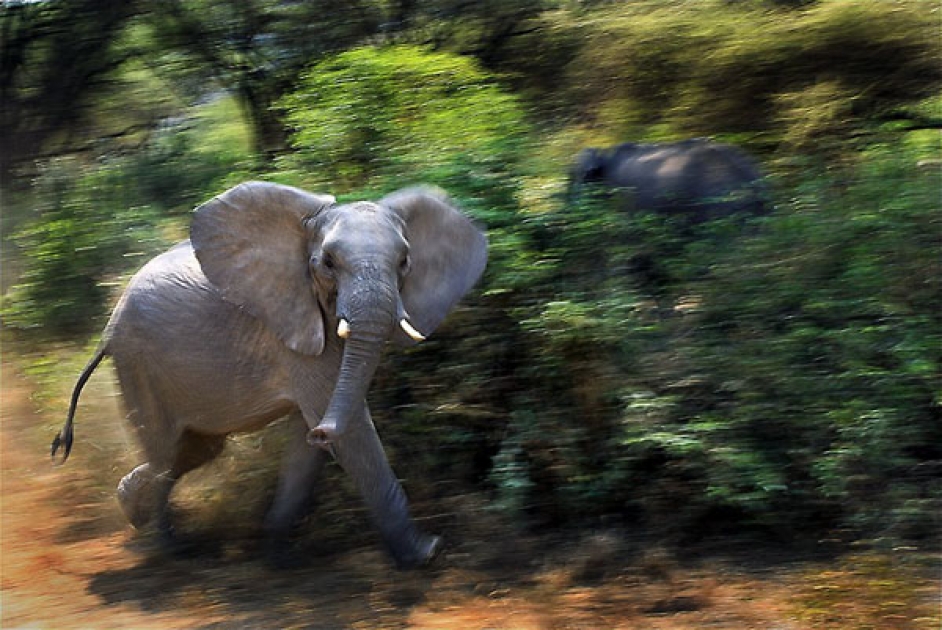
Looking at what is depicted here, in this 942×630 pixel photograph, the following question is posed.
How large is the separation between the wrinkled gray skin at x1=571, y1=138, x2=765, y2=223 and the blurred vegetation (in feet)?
0.53

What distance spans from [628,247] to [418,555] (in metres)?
1.85

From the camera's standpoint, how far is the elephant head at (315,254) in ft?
17.7

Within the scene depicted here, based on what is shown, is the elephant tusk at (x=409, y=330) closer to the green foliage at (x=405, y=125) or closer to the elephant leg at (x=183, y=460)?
the green foliage at (x=405, y=125)

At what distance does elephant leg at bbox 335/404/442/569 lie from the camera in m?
5.51

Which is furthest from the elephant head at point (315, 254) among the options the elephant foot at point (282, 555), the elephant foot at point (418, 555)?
the elephant foot at point (282, 555)

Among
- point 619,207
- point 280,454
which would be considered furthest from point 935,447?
point 280,454

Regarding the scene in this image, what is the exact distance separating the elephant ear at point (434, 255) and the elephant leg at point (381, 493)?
1.70 ft

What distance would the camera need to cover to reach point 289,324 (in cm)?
557

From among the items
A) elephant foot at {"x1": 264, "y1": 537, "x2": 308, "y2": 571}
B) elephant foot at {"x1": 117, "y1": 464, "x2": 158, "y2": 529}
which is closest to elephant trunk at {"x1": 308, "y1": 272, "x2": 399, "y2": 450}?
elephant foot at {"x1": 264, "y1": 537, "x2": 308, "y2": 571}

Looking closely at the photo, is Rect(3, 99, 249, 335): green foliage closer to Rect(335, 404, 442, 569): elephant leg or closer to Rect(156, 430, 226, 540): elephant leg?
Rect(156, 430, 226, 540): elephant leg

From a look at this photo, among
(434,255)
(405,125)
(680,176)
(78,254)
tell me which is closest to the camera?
(434,255)

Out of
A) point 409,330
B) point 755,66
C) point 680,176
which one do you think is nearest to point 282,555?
point 409,330

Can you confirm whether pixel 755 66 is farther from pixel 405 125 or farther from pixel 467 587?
pixel 467 587

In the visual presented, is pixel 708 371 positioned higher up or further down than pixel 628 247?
further down
